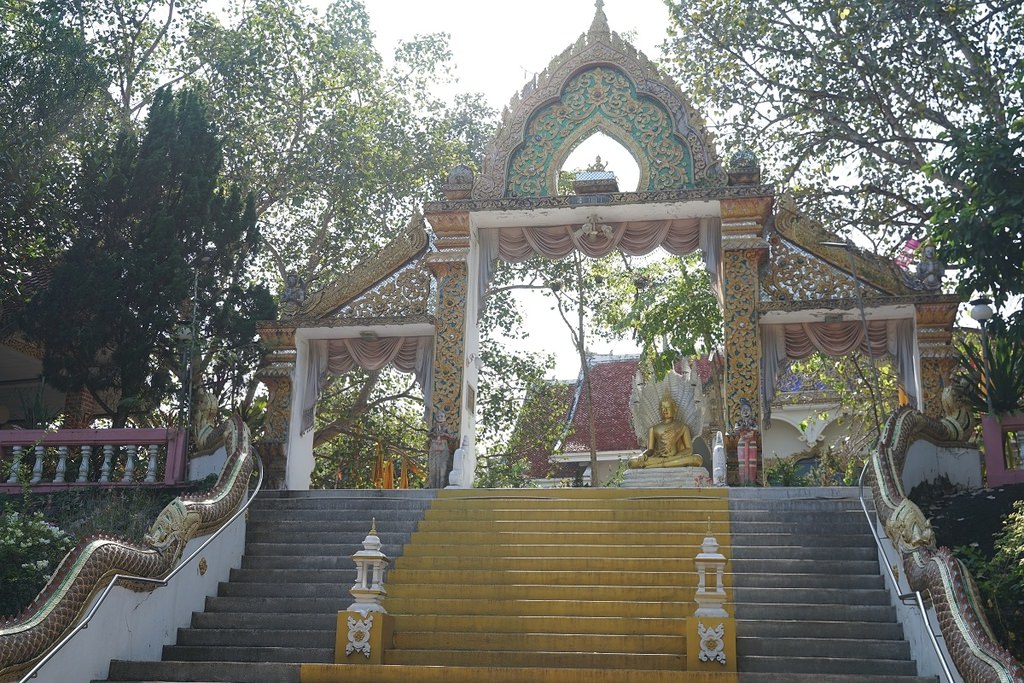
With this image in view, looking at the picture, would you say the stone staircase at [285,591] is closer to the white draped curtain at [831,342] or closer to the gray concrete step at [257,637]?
the gray concrete step at [257,637]

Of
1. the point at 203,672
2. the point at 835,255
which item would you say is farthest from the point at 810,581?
the point at 835,255

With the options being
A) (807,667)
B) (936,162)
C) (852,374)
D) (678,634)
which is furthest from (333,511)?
(852,374)

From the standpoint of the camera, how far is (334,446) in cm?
2145

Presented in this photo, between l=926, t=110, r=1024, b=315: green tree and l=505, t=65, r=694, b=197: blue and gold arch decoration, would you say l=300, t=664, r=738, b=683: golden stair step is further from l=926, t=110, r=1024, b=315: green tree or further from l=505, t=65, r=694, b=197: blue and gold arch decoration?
l=505, t=65, r=694, b=197: blue and gold arch decoration

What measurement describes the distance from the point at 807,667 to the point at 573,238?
867cm

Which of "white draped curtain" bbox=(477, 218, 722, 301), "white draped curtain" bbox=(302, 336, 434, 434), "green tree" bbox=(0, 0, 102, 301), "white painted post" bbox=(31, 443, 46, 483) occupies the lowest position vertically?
"white painted post" bbox=(31, 443, 46, 483)

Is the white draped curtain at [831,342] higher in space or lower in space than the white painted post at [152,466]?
higher

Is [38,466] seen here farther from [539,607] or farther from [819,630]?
[819,630]

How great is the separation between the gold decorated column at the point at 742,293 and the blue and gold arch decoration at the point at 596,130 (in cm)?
108

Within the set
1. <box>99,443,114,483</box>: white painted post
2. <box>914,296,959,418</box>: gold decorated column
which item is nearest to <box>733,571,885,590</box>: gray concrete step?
<box>914,296,959,418</box>: gold decorated column

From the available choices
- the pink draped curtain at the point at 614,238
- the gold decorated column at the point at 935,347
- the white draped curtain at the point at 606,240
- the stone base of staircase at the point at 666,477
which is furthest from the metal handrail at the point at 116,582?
the gold decorated column at the point at 935,347

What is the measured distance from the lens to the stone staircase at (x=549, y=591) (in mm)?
9070

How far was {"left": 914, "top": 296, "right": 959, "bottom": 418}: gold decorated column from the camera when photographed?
48.2 feet

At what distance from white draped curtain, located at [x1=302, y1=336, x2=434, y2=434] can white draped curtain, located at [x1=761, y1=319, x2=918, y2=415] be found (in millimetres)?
4795
